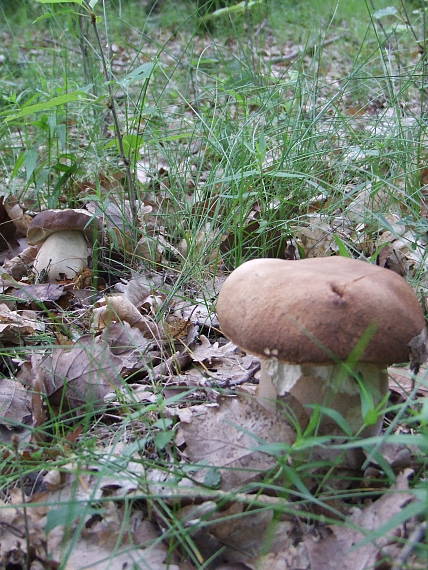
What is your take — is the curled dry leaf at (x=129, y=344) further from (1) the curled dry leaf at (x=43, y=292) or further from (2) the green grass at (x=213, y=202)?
(1) the curled dry leaf at (x=43, y=292)

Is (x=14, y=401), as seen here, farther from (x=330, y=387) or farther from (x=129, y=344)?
(x=330, y=387)

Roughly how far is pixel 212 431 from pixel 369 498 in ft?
1.45

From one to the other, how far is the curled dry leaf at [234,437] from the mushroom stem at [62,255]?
5.26 feet

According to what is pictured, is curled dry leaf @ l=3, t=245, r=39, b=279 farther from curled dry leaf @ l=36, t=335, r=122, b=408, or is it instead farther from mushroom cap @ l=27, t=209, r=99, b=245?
curled dry leaf @ l=36, t=335, r=122, b=408

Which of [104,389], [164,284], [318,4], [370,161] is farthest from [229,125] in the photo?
[318,4]

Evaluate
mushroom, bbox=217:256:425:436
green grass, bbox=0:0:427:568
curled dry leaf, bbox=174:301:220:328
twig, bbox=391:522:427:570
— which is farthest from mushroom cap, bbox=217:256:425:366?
curled dry leaf, bbox=174:301:220:328

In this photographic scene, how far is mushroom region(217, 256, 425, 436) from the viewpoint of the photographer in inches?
55.0

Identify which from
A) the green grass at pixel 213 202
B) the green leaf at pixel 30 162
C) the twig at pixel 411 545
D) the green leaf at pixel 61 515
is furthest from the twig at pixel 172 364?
the green leaf at pixel 30 162

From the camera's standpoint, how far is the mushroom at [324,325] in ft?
4.58

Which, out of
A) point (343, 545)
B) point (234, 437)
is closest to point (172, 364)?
point (234, 437)

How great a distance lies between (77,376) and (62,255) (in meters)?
1.18

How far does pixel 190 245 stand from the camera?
283cm

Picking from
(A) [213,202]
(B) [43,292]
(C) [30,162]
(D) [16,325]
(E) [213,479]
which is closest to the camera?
(E) [213,479]

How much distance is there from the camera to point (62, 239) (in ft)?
10.2
